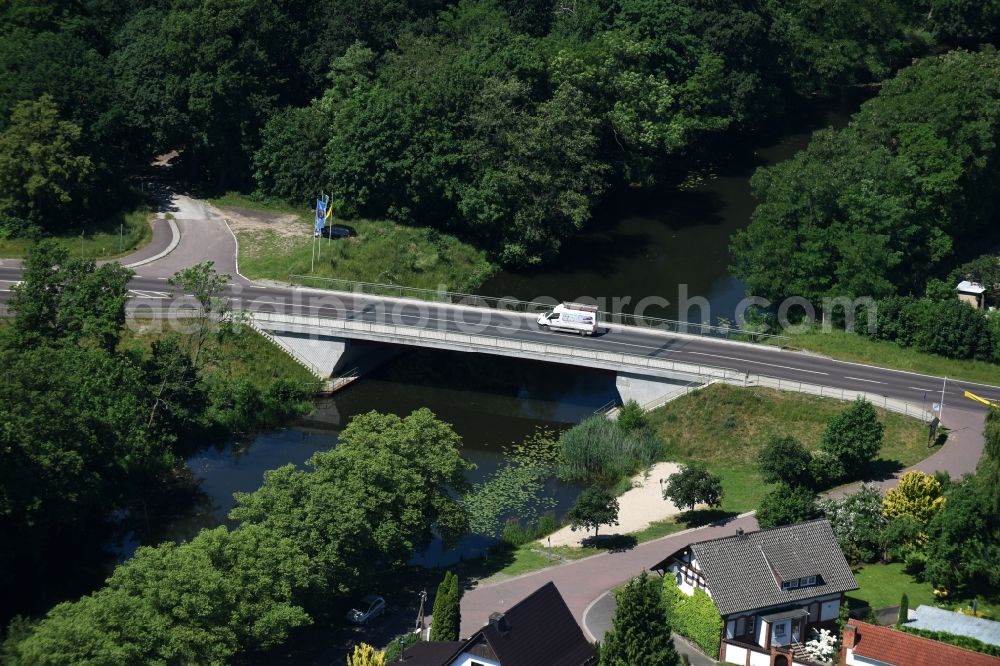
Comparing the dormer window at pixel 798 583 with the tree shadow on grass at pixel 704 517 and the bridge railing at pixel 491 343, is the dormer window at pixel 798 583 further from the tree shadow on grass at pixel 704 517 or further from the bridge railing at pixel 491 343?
the bridge railing at pixel 491 343

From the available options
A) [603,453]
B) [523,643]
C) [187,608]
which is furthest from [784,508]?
[187,608]

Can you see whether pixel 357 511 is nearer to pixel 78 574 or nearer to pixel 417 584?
pixel 417 584

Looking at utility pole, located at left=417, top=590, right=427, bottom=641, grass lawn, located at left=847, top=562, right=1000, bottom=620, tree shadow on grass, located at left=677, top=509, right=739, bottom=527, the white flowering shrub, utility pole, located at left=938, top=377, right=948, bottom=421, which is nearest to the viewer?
the white flowering shrub

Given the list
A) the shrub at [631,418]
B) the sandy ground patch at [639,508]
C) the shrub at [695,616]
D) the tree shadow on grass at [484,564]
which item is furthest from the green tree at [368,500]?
the shrub at [631,418]

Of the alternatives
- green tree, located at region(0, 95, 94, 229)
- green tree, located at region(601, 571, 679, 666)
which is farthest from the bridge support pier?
green tree, located at region(0, 95, 94, 229)

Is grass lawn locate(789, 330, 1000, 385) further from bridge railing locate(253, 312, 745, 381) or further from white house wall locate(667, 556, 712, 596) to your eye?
white house wall locate(667, 556, 712, 596)
